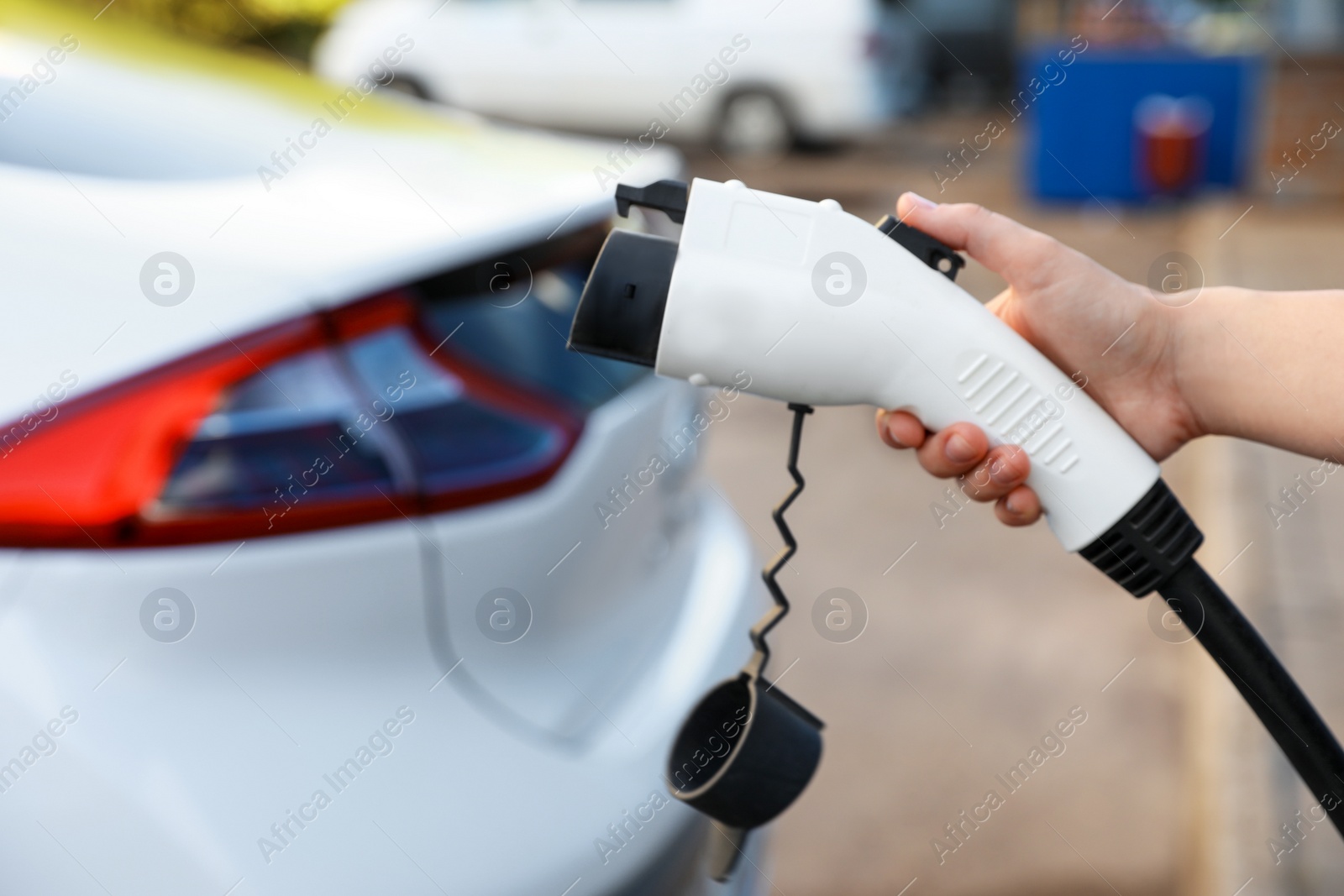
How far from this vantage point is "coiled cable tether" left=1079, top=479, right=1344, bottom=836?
1.17m

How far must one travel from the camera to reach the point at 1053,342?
1.50 meters

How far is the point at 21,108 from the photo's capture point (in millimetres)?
1925

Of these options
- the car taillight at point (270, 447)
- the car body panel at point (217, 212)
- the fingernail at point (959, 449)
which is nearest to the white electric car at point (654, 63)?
the car body panel at point (217, 212)

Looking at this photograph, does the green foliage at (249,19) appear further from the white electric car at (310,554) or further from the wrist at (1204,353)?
the wrist at (1204,353)

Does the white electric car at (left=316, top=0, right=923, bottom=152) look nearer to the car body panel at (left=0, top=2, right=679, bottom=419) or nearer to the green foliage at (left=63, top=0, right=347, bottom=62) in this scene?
the green foliage at (left=63, top=0, right=347, bottom=62)

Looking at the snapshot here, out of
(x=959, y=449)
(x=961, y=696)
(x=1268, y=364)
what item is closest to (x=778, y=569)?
(x=959, y=449)

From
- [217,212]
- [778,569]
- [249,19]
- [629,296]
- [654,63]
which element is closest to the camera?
[629,296]

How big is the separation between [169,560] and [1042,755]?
7.50 feet

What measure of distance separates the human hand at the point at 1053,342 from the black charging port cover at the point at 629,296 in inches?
11.1

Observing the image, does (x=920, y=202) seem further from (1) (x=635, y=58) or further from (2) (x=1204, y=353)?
(1) (x=635, y=58)

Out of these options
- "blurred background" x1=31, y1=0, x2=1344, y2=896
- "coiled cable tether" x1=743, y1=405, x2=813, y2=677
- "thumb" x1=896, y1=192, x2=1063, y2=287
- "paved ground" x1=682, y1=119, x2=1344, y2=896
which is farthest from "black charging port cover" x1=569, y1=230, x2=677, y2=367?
"paved ground" x1=682, y1=119, x2=1344, y2=896

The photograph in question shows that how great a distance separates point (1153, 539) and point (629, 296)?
21.5 inches

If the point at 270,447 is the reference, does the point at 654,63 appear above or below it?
above

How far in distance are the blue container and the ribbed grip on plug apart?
9.71 meters
